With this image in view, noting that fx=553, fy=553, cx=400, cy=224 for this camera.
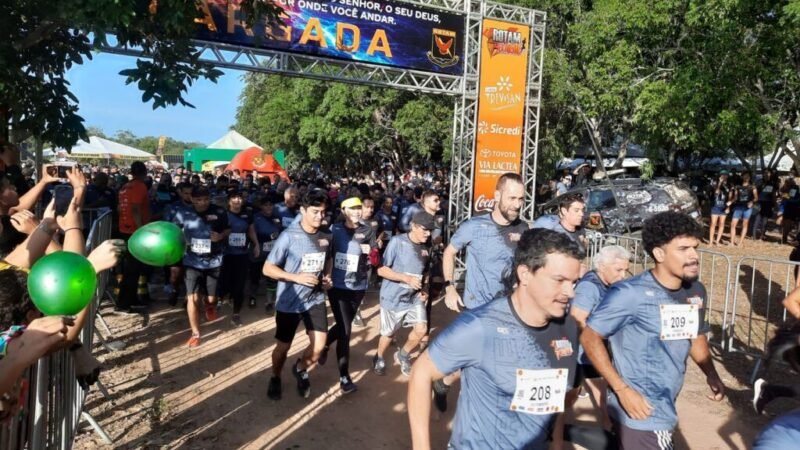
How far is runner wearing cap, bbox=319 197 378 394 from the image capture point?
18.1ft

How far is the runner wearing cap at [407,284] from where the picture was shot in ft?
18.8

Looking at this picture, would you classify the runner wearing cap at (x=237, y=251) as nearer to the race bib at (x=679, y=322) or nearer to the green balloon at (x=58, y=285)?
the green balloon at (x=58, y=285)

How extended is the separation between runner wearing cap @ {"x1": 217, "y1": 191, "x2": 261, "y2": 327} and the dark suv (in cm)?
827

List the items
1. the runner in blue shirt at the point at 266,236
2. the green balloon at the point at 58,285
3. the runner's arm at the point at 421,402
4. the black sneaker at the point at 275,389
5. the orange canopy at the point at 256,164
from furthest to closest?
the orange canopy at the point at 256,164 → the runner in blue shirt at the point at 266,236 → the black sneaker at the point at 275,389 → the runner's arm at the point at 421,402 → the green balloon at the point at 58,285

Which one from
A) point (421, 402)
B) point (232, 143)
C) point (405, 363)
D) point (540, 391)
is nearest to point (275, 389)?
point (405, 363)

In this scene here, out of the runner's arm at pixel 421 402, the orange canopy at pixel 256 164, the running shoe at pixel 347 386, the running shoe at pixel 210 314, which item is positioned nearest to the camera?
the runner's arm at pixel 421 402

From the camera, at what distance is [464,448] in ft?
8.07

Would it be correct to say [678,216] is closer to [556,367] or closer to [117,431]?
[556,367]

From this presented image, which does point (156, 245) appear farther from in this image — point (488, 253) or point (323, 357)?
point (323, 357)

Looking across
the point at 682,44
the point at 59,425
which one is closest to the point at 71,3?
the point at 59,425

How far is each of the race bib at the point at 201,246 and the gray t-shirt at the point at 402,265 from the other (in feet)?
8.12

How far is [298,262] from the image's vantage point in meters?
5.18

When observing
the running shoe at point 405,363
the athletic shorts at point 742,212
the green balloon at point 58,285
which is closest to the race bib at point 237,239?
the running shoe at point 405,363

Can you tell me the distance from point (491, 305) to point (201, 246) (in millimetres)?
5212
